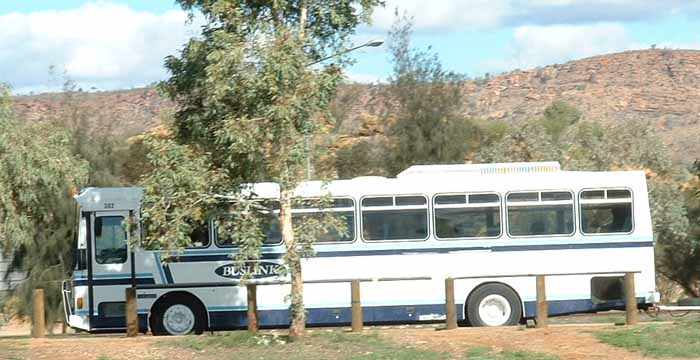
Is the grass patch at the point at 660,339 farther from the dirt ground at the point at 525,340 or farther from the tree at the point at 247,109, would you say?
the tree at the point at 247,109

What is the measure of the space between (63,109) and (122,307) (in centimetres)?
2194

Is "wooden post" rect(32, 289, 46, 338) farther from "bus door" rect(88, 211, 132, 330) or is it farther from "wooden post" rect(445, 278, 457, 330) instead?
"wooden post" rect(445, 278, 457, 330)

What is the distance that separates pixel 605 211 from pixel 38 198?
13.6 metres

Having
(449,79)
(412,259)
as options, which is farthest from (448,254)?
(449,79)

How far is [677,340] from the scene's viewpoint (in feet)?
57.5

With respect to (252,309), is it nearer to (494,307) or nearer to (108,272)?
(108,272)

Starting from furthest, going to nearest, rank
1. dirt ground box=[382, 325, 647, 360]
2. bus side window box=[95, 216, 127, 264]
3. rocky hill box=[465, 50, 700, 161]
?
rocky hill box=[465, 50, 700, 161]
bus side window box=[95, 216, 127, 264]
dirt ground box=[382, 325, 647, 360]

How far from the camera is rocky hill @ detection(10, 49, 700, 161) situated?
69.7 metres

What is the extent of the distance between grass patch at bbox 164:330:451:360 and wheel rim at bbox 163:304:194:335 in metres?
2.80

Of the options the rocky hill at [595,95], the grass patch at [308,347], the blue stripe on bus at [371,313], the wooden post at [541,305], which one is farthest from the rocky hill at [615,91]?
the grass patch at [308,347]

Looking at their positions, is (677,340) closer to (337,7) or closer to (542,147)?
(337,7)

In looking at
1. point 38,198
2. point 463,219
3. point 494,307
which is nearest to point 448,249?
point 463,219

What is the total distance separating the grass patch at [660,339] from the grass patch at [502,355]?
4.74 feet

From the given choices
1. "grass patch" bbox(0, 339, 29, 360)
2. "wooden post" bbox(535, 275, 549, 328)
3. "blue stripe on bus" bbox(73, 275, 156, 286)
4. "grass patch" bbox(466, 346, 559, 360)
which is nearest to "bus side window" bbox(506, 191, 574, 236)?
"wooden post" bbox(535, 275, 549, 328)
